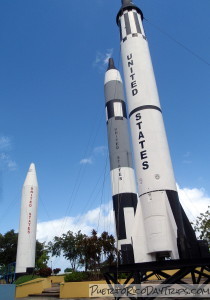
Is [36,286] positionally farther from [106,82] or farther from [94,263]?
[106,82]

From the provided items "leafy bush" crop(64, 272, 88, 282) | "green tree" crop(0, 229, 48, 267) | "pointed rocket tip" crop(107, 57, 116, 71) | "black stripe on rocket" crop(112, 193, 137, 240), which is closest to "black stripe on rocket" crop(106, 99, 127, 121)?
"pointed rocket tip" crop(107, 57, 116, 71)

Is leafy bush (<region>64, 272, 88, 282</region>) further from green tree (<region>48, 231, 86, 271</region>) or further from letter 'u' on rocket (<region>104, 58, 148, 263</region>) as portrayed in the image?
green tree (<region>48, 231, 86, 271</region>)

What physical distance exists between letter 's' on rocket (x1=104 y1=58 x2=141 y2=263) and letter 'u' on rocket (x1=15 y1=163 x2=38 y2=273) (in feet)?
35.2

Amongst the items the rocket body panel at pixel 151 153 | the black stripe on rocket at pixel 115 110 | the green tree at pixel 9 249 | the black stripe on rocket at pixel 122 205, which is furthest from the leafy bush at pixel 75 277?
the green tree at pixel 9 249

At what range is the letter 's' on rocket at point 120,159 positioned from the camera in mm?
19406

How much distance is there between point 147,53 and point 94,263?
1502 centimetres

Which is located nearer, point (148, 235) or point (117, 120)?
point (148, 235)

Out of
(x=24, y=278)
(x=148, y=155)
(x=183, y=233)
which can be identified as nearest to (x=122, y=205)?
(x=148, y=155)

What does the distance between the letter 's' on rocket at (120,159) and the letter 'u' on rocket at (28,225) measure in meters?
10.7

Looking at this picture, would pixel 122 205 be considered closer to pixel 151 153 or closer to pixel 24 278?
pixel 151 153

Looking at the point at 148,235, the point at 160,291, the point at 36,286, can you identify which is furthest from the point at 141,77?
the point at 36,286

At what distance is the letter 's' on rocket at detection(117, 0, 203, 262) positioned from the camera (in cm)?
985

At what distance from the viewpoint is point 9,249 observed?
41.1 meters

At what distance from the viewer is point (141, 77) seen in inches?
510
